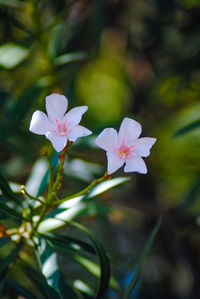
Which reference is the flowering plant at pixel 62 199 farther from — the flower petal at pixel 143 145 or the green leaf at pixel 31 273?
the green leaf at pixel 31 273

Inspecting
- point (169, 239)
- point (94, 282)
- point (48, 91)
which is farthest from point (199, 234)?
point (48, 91)

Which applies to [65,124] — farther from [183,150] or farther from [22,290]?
[183,150]

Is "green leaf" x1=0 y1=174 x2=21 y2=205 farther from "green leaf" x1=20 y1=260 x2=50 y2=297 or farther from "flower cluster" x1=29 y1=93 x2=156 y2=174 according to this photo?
"green leaf" x1=20 y1=260 x2=50 y2=297

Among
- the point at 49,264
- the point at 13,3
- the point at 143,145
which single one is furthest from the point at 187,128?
the point at 13,3

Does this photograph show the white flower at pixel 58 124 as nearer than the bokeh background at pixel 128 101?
Yes

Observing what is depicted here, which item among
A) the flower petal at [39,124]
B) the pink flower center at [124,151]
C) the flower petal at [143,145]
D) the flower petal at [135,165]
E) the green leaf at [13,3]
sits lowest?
the flower petal at [135,165]

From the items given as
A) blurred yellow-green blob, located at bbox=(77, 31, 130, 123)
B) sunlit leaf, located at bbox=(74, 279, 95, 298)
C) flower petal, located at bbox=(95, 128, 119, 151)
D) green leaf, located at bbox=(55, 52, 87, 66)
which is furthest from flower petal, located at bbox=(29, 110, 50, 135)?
blurred yellow-green blob, located at bbox=(77, 31, 130, 123)

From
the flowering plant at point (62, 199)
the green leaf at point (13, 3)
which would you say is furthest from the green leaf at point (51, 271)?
the green leaf at point (13, 3)

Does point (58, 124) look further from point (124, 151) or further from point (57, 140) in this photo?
point (124, 151)
